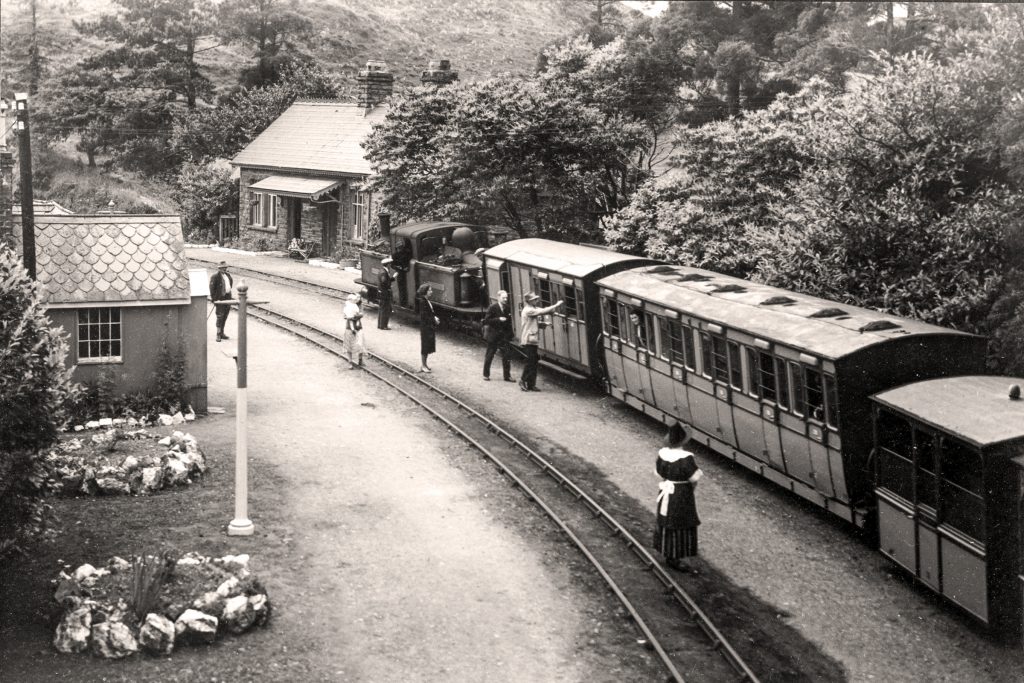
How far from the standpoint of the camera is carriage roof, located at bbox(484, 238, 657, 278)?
67.1 feet

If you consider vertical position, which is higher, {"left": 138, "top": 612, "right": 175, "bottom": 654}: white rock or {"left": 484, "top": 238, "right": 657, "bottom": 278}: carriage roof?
{"left": 484, "top": 238, "right": 657, "bottom": 278}: carriage roof

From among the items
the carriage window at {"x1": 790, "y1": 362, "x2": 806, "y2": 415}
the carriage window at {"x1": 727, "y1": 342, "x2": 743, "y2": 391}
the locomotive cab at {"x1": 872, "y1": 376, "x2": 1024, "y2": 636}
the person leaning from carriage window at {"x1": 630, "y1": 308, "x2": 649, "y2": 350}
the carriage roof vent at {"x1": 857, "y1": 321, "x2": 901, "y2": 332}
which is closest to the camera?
the locomotive cab at {"x1": 872, "y1": 376, "x2": 1024, "y2": 636}

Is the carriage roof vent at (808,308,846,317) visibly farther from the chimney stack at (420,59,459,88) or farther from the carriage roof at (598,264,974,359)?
the chimney stack at (420,59,459,88)

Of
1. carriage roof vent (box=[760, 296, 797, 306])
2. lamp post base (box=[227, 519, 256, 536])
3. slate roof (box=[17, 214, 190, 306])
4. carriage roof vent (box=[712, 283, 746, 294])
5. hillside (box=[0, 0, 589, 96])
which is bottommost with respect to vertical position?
lamp post base (box=[227, 519, 256, 536])

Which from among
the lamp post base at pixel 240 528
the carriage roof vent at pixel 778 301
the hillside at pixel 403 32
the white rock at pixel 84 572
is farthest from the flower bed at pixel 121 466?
the hillside at pixel 403 32

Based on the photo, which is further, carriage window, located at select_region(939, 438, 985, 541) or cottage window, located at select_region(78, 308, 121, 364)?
cottage window, located at select_region(78, 308, 121, 364)

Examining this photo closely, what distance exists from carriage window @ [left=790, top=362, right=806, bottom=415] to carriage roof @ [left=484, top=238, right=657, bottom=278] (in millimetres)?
6896

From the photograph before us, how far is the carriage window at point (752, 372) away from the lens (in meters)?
14.7

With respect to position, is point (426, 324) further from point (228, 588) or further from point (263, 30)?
point (263, 30)

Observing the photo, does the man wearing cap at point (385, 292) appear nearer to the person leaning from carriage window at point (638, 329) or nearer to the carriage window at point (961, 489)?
the person leaning from carriage window at point (638, 329)

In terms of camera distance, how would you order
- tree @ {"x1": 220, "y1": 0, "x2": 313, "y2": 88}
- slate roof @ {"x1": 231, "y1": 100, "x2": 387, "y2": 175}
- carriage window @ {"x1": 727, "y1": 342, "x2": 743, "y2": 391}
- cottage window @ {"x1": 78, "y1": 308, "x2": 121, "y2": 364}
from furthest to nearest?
tree @ {"x1": 220, "y1": 0, "x2": 313, "y2": 88} → slate roof @ {"x1": 231, "y1": 100, "x2": 387, "y2": 175} → cottage window @ {"x1": 78, "y1": 308, "x2": 121, "y2": 364} → carriage window @ {"x1": 727, "y1": 342, "x2": 743, "y2": 391}

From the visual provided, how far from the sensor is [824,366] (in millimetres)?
12906

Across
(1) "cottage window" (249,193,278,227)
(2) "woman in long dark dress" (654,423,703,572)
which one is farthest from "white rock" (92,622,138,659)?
(1) "cottage window" (249,193,278,227)

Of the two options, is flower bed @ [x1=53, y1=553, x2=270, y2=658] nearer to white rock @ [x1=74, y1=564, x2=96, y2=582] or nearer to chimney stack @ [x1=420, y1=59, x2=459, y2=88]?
white rock @ [x1=74, y1=564, x2=96, y2=582]
